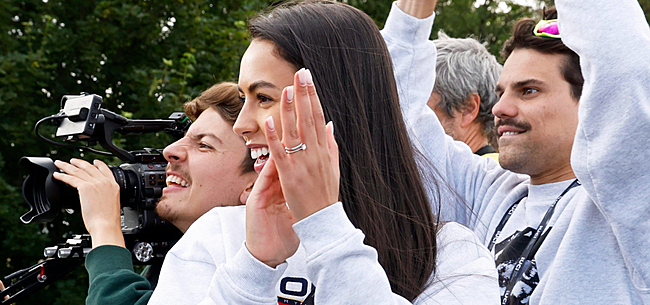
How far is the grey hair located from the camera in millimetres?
3258

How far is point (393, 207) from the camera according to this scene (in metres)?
1.59

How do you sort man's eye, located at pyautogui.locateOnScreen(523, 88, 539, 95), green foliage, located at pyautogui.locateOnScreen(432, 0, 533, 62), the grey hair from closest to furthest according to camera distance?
man's eye, located at pyautogui.locateOnScreen(523, 88, 539, 95) < the grey hair < green foliage, located at pyautogui.locateOnScreen(432, 0, 533, 62)

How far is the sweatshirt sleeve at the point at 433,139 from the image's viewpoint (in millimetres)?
2373

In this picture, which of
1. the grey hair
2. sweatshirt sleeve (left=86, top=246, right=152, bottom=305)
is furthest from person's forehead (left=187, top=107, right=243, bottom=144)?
the grey hair

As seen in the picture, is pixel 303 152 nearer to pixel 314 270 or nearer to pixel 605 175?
pixel 314 270

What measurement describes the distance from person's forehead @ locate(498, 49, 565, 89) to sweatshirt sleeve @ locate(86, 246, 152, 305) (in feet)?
4.55

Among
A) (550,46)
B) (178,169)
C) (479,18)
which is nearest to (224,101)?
(178,169)

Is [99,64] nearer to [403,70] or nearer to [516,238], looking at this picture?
[403,70]

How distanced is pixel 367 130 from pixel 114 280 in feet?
3.21

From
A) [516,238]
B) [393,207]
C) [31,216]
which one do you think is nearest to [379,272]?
[393,207]

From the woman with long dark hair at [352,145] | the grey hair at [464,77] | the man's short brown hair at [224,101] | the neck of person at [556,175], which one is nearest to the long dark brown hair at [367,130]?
the woman with long dark hair at [352,145]

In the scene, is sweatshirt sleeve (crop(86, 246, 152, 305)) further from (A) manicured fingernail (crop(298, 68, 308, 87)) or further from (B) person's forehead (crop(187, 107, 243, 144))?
(A) manicured fingernail (crop(298, 68, 308, 87))

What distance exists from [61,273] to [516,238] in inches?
68.9

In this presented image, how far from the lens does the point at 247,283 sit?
133cm
